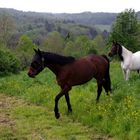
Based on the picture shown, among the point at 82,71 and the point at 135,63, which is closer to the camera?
the point at 82,71

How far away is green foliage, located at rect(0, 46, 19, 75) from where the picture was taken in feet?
77.7

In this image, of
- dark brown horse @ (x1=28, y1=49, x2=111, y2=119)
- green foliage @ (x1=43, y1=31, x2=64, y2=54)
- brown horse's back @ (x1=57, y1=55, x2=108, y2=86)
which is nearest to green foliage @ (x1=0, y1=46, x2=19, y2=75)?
brown horse's back @ (x1=57, y1=55, x2=108, y2=86)

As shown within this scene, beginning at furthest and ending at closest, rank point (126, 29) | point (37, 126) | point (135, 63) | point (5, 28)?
1. point (5, 28)
2. point (126, 29)
3. point (135, 63)
4. point (37, 126)

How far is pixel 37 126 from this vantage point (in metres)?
9.21

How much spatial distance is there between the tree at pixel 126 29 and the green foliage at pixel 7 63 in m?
16.3

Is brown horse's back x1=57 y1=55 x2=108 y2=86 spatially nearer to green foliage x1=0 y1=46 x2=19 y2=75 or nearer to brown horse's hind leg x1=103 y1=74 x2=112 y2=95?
brown horse's hind leg x1=103 y1=74 x2=112 y2=95

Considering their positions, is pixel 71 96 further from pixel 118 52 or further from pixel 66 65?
pixel 118 52

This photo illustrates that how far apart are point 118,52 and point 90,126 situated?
681 cm

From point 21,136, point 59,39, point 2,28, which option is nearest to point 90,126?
point 21,136

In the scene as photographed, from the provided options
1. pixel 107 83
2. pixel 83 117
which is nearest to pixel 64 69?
pixel 83 117

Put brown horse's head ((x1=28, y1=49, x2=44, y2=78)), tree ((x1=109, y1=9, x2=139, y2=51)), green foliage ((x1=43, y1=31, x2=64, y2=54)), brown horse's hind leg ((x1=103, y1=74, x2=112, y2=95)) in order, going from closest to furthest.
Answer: brown horse's head ((x1=28, y1=49, x2=44, y2=78)), brown horse's hind leg ((x1=103, y1=74, x2=112, y2=95)), tree ((x1=109, y1=9, x2=139, y2=51)), green foliage ((x1=43, y1=31, x2=64, y2=54))

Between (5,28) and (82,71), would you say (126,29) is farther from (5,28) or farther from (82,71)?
(5,28)

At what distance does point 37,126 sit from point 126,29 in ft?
109

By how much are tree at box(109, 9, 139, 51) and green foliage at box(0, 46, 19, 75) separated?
640 inches
